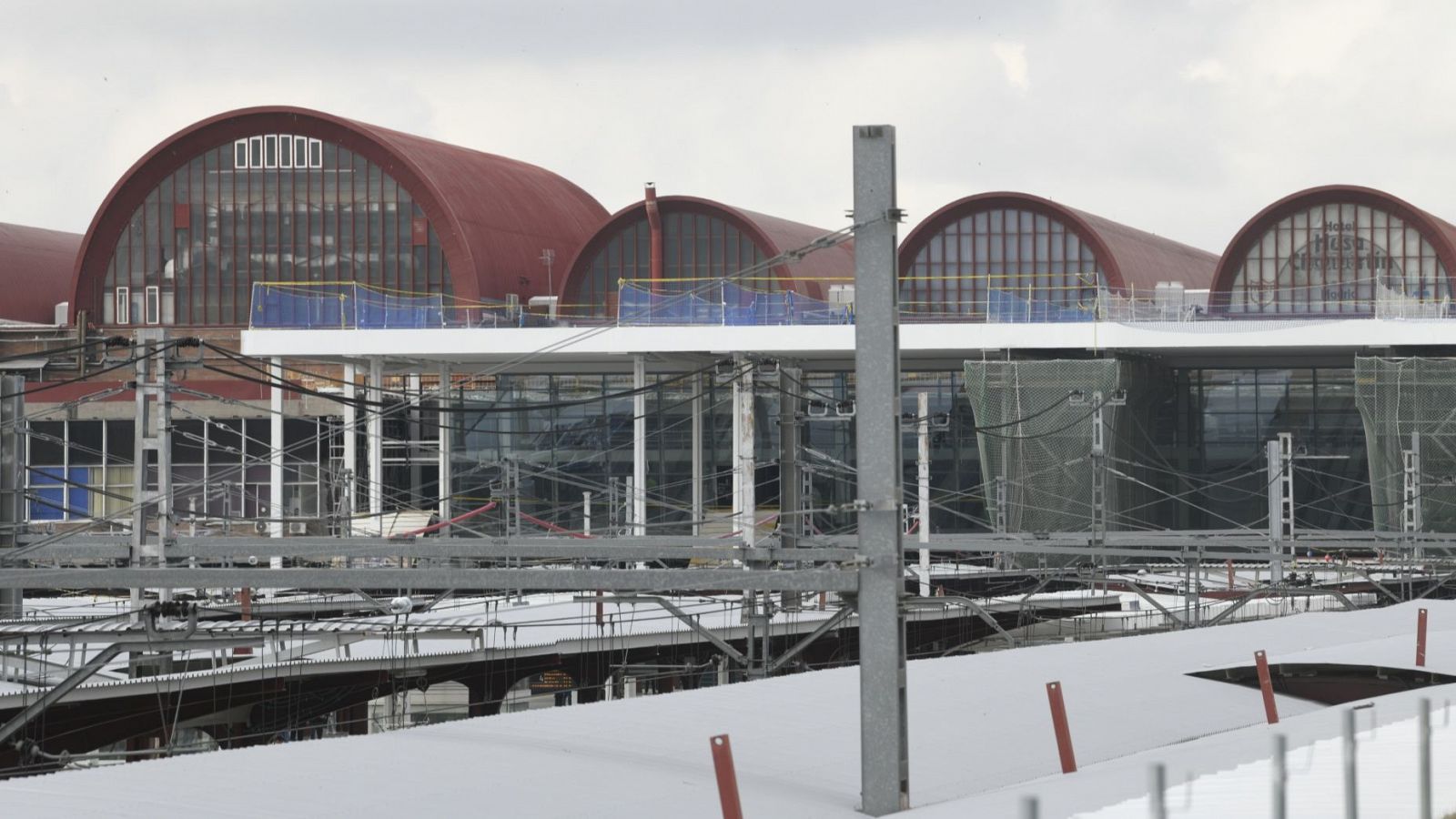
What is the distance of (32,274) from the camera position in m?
68.3

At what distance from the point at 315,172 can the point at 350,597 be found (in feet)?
78.9

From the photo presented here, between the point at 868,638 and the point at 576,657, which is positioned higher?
the point at 868,638

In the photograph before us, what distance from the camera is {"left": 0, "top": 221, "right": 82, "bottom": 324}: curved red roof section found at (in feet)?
219

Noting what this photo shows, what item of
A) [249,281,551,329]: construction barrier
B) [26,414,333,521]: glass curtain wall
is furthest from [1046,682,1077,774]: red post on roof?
[26,414,333,521]: glass curtain wall

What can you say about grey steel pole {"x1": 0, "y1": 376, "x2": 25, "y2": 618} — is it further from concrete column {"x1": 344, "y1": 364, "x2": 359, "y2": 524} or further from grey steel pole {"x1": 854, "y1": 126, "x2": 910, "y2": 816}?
concrete column {"x1": 344, "y1": 364, "x2": 359, "y2": 524}

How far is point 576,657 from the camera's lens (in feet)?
108

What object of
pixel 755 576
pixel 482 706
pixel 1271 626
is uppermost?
pixel 755 576

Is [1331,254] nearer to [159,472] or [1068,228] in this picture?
[1068,228]

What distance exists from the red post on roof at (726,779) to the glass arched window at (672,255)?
45.5 m

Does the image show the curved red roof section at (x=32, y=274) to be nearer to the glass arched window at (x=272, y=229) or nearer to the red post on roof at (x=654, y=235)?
the glass arched window at (x=272, y=229)

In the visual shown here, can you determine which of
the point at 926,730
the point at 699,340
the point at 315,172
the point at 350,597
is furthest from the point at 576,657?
the point at 315,172

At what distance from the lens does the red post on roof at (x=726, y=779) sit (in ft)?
32.7

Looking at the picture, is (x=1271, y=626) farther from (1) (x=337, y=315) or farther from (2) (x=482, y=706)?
(1) (x=337, y=315)

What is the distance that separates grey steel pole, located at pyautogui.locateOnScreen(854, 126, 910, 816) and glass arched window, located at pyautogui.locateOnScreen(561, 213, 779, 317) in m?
43.1
